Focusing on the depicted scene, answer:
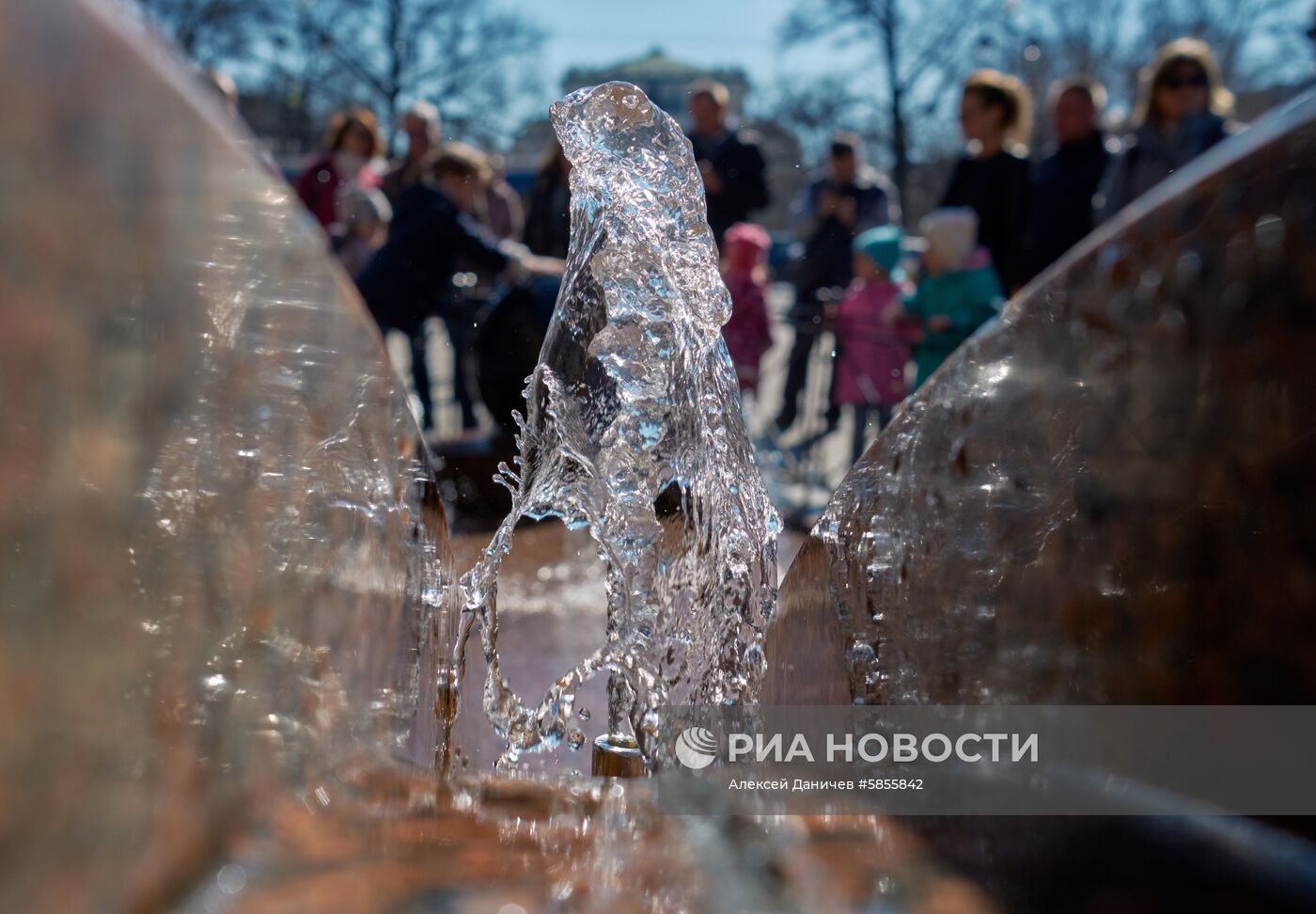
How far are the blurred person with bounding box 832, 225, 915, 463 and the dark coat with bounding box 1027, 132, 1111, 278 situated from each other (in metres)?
0.53

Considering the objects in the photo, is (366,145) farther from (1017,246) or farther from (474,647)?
(474,647)

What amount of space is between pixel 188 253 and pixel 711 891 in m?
0.59

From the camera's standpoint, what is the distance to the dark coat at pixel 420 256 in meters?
3.78

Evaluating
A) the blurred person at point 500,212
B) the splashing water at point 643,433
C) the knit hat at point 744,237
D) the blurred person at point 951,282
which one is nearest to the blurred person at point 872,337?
the blurred person at point 951,282

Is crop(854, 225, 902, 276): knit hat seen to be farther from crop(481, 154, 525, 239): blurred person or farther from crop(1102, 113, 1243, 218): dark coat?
crop(481, 154, 525, 239): blurred person

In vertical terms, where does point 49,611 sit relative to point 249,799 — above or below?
above

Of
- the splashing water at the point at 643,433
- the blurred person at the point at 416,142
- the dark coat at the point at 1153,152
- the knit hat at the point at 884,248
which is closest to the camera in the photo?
the splashing water at the point at 643,433

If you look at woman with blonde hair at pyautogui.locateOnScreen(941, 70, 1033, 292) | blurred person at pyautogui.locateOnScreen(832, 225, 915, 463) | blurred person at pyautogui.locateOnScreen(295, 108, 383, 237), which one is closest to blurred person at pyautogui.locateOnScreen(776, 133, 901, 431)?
blurred person at pyautogui.locateOnScreen(832, 225, 915, 463)

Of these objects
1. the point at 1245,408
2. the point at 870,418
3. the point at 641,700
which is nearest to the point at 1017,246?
the point at 870,418

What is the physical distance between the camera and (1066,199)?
432cm

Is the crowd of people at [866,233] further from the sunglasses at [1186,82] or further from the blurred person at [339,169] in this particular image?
the blurred person at [339,169]

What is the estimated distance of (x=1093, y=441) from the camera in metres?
1.20

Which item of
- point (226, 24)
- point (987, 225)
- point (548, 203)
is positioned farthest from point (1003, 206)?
point (226, 24)

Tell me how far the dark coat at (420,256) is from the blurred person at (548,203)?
0.66 feet
